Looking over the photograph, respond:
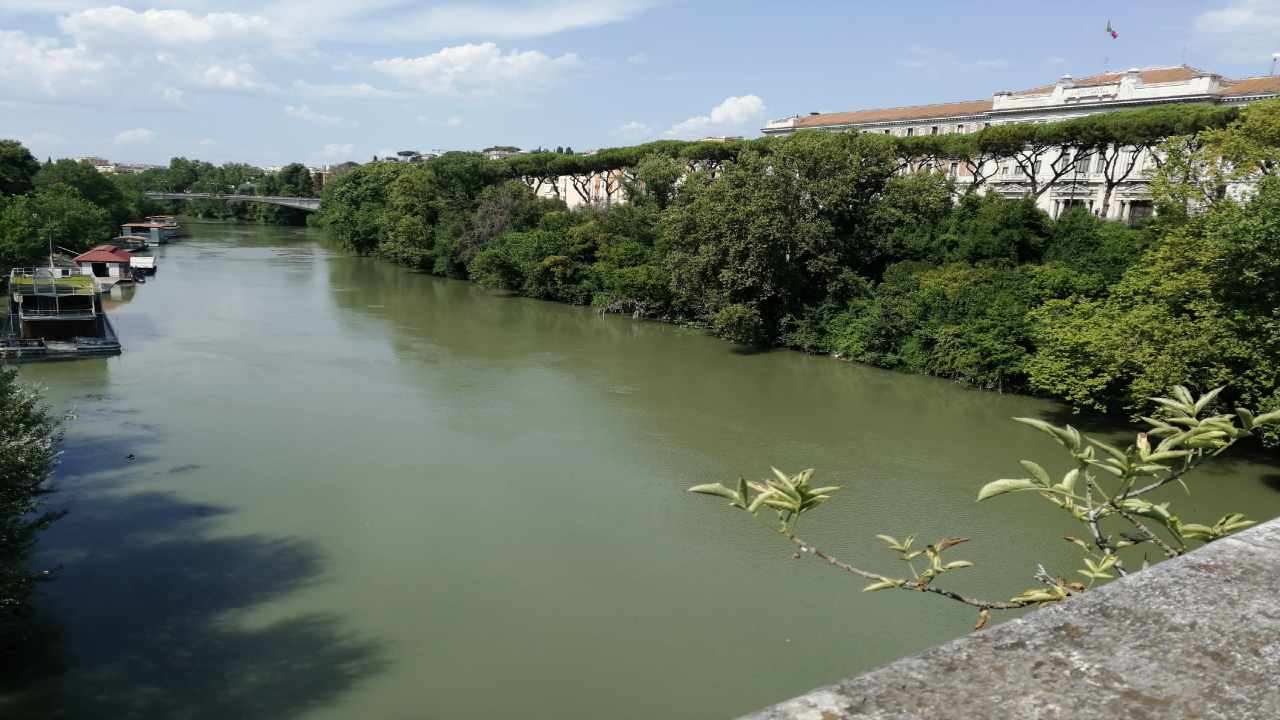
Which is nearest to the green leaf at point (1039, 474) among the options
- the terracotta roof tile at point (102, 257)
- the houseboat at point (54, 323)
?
the houseboat at point (54, 323)

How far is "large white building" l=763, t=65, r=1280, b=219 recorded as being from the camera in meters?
28.4

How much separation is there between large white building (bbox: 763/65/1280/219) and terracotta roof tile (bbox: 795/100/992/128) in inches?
4.5

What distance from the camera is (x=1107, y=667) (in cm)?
139

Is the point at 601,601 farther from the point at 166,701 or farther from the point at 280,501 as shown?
the point at 280,501

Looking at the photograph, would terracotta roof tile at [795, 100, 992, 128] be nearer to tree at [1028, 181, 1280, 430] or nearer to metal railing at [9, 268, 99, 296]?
tree at [1028, 181, 1280, 430]

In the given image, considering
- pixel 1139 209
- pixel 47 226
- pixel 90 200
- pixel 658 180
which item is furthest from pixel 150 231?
pixel 1139 209

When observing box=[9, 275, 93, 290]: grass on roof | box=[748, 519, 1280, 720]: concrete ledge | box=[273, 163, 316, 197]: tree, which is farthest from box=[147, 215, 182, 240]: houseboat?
box=[748, 519, 1280, 720]: concrete ledge

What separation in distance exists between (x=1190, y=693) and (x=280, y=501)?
1216 cm

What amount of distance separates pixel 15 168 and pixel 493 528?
163 feet

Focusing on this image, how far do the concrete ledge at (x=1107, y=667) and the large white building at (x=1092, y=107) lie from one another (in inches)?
976

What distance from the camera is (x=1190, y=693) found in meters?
1.33

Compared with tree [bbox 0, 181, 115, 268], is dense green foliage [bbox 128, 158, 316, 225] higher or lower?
higher

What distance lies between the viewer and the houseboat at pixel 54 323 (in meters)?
19.8

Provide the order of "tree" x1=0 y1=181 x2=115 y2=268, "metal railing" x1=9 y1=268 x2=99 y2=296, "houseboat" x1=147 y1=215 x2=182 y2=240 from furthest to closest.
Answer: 1. "houseboat" x1=147 y1=215 x2=182 y2=240
2. "tree" x1=0 y1=181 x2=115 y2=268
3. "metal railing" x1=9 y1=268 x2=99 y2=296
